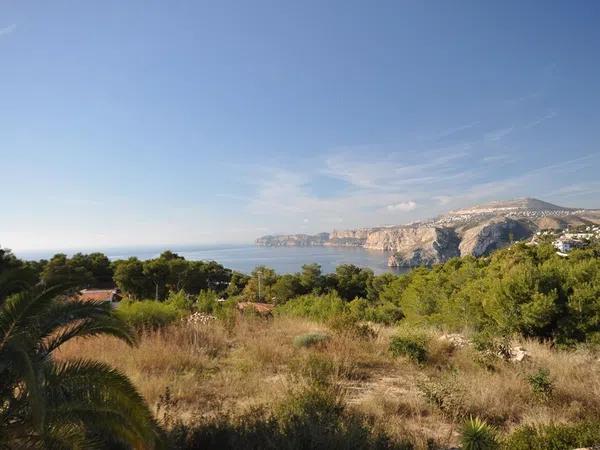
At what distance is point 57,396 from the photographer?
304cm

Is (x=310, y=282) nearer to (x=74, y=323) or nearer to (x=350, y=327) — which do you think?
(x=350, y=327)

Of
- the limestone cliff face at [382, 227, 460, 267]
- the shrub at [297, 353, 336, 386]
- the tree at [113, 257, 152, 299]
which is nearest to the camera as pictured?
the shrub at [297, 353, 336, 386]

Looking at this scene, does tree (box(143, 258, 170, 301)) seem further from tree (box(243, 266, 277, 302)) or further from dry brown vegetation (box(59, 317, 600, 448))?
dry brown vegetation (box(59, 317, 600, 448))

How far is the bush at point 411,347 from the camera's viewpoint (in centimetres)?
669

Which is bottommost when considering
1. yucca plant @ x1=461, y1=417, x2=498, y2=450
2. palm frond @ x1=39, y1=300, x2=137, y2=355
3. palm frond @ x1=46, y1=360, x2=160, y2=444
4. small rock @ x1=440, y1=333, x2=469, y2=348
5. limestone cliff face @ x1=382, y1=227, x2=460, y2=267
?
limestone cliff face @ x1=382, y1=227, x2=460, y2=267

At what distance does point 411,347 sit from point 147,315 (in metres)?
6.13

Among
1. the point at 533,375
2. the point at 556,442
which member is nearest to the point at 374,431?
the point at 556,442

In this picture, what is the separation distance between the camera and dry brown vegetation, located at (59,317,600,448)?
4.40 m

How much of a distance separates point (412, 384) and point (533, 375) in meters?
1.57

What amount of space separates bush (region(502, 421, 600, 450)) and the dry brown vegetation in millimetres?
701

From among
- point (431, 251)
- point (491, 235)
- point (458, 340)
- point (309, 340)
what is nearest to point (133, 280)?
point (309, 340)

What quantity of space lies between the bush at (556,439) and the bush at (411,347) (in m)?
3.28

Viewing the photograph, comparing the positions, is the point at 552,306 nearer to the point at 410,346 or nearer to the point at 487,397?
the point at 410,346

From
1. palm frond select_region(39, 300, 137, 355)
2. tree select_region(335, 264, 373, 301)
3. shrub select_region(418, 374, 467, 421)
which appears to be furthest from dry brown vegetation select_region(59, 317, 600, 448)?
tree select_region(335, 264, 373, 301)
